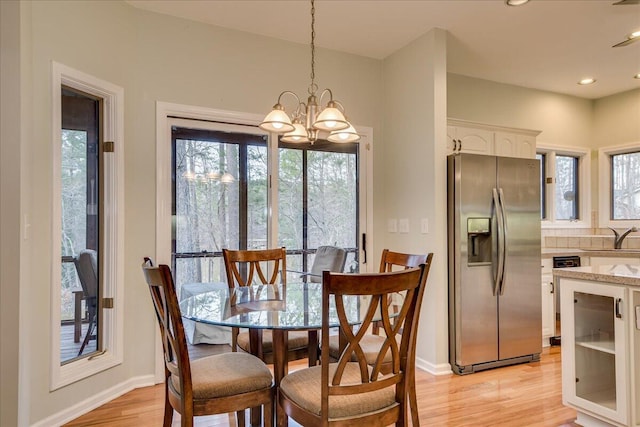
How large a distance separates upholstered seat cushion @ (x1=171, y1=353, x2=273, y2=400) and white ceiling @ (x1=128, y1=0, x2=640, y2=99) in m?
2.52

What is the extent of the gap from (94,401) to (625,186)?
20.1ft

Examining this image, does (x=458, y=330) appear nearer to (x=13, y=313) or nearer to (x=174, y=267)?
(x=174, y=267)

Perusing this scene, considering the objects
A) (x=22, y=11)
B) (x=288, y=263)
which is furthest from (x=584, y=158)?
(x=22, y=11)

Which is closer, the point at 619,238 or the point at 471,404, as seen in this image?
the point at 471,404

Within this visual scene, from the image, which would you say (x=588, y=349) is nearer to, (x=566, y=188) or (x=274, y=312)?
(x=274, y=312)

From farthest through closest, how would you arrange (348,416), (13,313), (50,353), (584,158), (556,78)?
1. (584,158)
2. (556,78)
3. (50,353)
4. (13,313)
5. (348,416)

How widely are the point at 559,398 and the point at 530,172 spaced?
1.86 m

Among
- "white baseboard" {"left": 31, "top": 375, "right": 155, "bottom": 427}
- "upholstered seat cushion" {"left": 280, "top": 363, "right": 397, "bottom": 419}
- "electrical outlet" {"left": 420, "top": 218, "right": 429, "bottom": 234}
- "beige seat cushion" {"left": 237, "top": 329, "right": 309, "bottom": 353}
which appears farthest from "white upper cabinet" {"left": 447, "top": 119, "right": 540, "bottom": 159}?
"white baseboard" {"left": 31, "top": 375, "right": 155, "bottom": 427}

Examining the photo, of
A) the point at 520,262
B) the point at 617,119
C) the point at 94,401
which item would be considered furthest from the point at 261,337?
the point at 617,119

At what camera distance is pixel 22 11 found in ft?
7.29

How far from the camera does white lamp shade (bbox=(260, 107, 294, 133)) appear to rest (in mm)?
2148

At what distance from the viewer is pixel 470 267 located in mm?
3297

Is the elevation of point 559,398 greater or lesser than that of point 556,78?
lesser

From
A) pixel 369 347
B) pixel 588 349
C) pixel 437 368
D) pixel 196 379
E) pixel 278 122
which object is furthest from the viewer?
pixel 437 368
